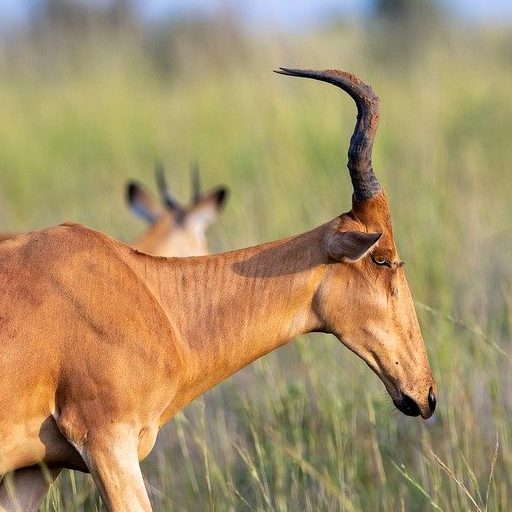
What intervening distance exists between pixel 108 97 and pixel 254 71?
6.85 feet

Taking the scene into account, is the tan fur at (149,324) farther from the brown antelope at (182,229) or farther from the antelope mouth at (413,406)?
the brown antelope at (182,229)

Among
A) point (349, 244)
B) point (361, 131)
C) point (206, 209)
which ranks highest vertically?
point (361, 131)

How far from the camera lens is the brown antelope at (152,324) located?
13.4ft

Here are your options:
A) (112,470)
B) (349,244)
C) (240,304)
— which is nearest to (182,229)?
(240,304)

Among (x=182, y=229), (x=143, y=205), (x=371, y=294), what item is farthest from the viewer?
(x=143, y=205)

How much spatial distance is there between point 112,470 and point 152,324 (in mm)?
540

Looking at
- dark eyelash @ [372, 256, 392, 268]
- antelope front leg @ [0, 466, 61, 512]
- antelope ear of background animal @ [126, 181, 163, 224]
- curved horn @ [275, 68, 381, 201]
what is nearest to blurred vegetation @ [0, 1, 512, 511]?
antelope front leg @ [0, 466, 61, 512]

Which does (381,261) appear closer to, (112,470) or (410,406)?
(410,406)

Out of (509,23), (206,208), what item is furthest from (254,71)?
(206,208)

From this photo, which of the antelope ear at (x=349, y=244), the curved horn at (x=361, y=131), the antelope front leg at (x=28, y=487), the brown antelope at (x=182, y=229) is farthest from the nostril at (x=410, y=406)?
the brown antelope at (x=182, y=229)

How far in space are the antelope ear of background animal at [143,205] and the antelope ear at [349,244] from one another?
567 cm

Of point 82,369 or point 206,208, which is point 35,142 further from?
point 82,369

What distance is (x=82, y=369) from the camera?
409cm

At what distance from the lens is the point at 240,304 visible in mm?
4527
